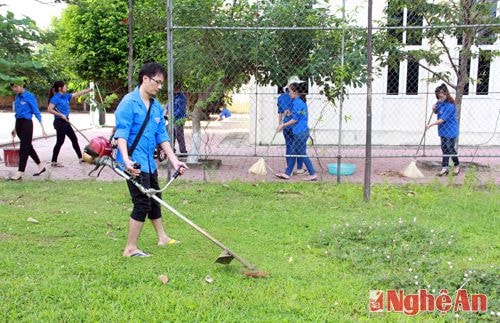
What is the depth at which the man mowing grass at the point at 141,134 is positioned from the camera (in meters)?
4.07

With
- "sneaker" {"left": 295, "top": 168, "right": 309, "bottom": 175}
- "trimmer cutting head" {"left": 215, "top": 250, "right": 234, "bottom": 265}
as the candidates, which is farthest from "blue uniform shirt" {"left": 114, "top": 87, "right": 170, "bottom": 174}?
"sneaker" {"left": 295, "top": 168, "right": 309, "bottom": 175}

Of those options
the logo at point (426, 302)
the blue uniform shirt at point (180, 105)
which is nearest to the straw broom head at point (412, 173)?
the blue uniform shirt at point (180, 105)

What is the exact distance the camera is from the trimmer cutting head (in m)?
3.85

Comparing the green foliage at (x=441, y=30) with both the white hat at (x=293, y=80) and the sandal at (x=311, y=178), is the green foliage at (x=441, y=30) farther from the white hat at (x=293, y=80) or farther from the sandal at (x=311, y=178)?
the sandal at (x=311, y=178)

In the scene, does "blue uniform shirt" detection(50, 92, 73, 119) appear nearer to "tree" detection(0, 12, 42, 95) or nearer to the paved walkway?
the paved walkway

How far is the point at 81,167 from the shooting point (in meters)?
9.10

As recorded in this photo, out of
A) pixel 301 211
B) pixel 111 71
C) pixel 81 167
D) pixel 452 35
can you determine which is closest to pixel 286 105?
pixel 301 211

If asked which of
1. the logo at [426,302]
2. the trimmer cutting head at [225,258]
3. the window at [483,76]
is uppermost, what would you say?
the window at [483,76]

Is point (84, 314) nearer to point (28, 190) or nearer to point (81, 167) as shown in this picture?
point (28, 190)

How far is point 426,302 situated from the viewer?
3320mm

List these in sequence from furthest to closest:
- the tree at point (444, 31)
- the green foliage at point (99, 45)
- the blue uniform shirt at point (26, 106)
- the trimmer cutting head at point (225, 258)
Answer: the green foliage at point (99, 45) → the tree at point (444, 31) → the blue uniform shirt at point (26, 106) → the trimmer cutting head at point (225, 258)

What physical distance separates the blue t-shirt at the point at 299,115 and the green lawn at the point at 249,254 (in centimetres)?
136

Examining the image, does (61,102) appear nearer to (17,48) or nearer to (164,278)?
(17,48)

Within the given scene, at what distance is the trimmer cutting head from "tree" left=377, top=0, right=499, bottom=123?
6031 millimetres
